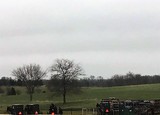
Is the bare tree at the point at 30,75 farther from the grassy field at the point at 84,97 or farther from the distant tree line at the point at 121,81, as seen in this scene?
the distant tree line at the point at 121,81

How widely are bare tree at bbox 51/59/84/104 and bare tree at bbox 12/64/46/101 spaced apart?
1795 centimetres

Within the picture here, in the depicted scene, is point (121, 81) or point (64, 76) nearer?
point (64, 76)

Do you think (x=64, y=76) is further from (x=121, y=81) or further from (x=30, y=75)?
(x=121, y=81)

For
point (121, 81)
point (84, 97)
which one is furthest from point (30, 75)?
point (121, 81)

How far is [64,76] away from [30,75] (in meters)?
26.1

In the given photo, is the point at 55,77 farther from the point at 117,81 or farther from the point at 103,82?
the point at 103,82

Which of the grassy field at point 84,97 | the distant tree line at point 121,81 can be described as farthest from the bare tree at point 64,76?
the distant tree line at point 121,81

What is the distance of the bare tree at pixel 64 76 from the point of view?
94.5 metres

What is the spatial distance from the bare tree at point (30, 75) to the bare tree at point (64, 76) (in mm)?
17949

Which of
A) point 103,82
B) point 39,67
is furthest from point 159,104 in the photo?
point 103,82

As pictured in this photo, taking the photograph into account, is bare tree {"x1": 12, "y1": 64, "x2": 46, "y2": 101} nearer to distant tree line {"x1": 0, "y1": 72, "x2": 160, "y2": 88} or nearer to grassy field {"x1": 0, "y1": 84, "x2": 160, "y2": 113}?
grassy field {"x1": 0, "y1": 84, "x2": 160, "y2": 113}

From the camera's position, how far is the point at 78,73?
98.8 metres

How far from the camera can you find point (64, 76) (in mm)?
96188

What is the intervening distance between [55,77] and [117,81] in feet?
270
